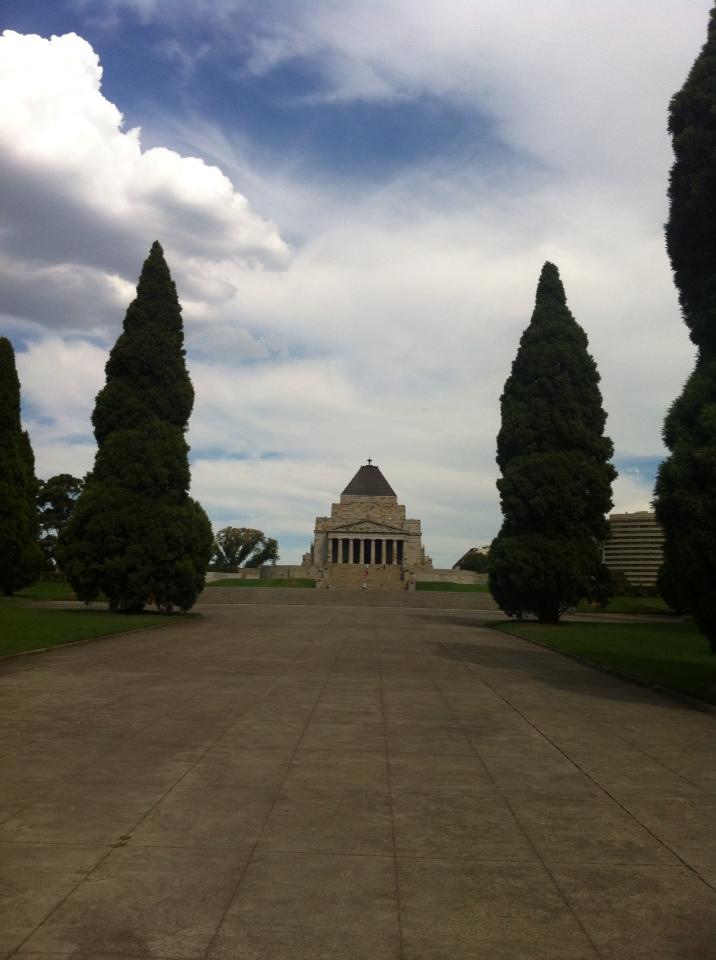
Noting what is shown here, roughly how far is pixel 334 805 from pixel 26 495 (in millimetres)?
45946

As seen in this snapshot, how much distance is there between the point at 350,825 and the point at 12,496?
44316 millimetres

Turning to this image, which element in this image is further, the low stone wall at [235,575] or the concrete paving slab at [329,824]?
the low stone wall at [235,575]

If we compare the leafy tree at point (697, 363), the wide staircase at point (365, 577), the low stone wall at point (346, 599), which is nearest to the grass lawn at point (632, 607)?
the low stone wall at point (346, 599)

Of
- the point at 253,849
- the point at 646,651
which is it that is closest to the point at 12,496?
the point at 646,651

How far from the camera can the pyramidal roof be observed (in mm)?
125438

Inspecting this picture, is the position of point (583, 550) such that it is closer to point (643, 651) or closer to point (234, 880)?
point (643, 651)

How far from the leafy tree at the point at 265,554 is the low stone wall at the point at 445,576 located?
Answer: 3522 centimetres

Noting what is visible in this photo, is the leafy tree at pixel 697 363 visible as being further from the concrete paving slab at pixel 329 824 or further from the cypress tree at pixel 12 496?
the cypress tree at pixel 12 496

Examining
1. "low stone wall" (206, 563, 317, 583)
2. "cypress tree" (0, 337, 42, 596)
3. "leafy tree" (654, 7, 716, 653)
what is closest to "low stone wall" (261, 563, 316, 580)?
"low stone wall" (206, 563, 317, 583)

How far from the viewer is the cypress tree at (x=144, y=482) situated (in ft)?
109

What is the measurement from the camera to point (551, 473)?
34.9 m

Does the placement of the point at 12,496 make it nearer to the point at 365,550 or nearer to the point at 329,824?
the point at 329,824

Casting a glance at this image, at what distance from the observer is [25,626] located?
25453 mm

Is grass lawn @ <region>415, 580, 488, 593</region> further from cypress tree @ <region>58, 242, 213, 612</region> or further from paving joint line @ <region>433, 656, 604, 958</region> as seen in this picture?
paving joint line @ <region>433, 656, 604, 958</region>
